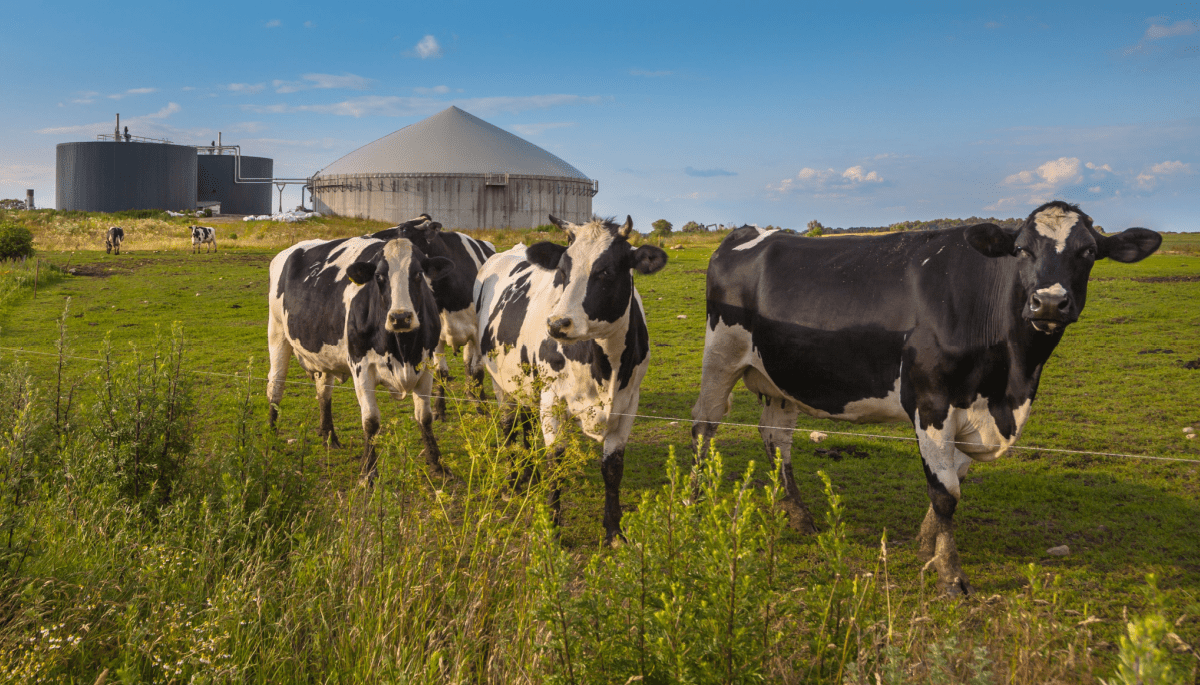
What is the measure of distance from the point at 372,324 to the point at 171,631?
392 centimetres

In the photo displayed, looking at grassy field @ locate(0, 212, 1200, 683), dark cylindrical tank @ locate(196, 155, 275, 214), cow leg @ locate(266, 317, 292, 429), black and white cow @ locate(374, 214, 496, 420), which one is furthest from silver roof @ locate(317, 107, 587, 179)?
cow leg @ locate(266, 317, 292, 429)

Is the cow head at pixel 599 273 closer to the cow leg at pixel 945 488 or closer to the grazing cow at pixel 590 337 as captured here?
the grazing cow at pixel 590 337

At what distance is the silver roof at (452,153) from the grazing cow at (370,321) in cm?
5245

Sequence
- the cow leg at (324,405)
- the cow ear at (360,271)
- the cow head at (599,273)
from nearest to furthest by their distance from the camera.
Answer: the cow head at (599,273) < the cow ear at (360,271) < the cow leg at (324,405)

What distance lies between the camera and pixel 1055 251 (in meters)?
4.36

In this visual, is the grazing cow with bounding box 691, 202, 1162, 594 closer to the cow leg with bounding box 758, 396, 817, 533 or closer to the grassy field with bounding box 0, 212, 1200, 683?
the cow leg with bounding box 758, 396, 817, 533

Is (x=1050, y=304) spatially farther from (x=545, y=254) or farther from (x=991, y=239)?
(x=545, y=254)

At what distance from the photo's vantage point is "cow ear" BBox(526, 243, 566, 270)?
5512 mm

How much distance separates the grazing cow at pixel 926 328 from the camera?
4.52 m

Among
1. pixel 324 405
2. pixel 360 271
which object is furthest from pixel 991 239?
pixel 324 405

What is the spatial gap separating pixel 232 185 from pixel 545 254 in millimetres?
75572

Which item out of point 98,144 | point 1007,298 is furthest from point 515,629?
point 98,144

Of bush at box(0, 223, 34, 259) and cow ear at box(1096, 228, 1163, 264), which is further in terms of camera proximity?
bush at box(0, 223, 34, 259)

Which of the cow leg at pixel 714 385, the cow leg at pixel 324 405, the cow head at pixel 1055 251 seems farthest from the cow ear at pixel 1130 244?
the cow leg at pixel 324 405
